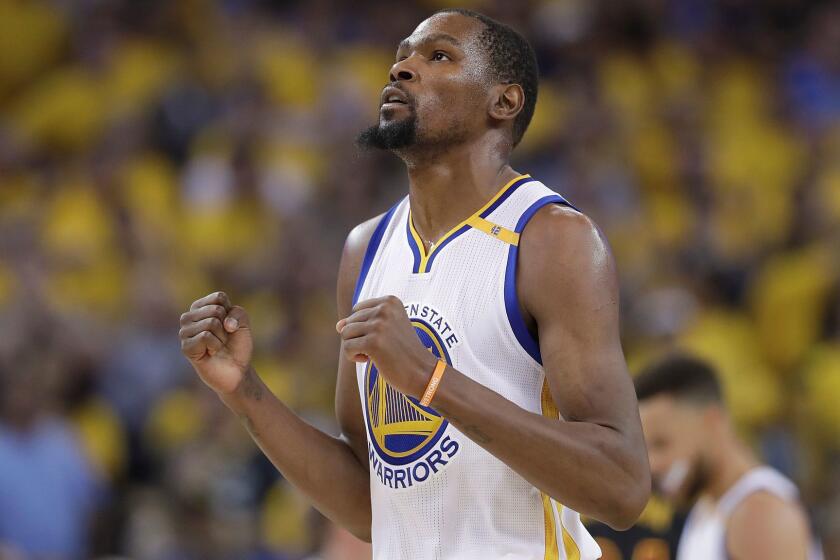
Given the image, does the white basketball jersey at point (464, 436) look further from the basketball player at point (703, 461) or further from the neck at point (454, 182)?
the basketball player at point (703, 461)

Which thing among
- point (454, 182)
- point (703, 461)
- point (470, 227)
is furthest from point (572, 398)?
point (703, 461)

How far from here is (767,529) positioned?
504 centimetres

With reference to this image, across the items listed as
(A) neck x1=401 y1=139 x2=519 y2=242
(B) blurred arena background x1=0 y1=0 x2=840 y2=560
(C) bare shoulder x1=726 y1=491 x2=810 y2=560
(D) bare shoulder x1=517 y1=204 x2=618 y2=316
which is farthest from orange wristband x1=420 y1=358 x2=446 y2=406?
(B) blurred arena background x1=0 y1=0 x2=840 y2=560

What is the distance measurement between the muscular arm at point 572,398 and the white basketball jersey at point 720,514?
2.15 m

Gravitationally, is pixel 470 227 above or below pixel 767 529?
above

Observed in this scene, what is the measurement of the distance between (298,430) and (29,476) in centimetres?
418

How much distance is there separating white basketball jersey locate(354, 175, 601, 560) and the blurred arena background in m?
2.42

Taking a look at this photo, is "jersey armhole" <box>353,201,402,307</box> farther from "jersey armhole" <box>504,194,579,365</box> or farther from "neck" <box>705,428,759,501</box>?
"neck" <box>705,428,759,501</box>

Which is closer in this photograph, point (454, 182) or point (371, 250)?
point (454, 182)

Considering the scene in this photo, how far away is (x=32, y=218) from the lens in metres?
9.41

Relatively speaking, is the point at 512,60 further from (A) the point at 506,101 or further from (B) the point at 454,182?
(B) the point at 454,182

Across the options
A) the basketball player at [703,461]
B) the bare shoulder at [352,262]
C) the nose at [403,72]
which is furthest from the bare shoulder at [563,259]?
the basketball player at [703,461]

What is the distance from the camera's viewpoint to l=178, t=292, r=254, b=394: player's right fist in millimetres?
3377

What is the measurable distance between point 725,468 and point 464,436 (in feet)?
7.82
